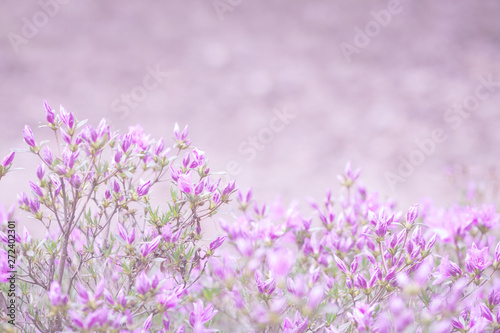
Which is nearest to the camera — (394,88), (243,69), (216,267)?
(216,267)

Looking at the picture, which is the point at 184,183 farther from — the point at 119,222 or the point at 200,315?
the point at 200,315

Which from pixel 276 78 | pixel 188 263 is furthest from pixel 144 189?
pixel 276 78

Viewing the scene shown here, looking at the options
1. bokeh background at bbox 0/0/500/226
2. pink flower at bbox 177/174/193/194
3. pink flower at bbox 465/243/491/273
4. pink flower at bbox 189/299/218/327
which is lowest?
pink flower at bbox 189/299/218/327

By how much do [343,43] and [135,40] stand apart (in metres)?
3.60

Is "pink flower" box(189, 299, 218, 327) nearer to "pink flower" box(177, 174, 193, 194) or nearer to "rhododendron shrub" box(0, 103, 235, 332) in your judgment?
"rhododendron shrub" box(0, 103, 235, 332)

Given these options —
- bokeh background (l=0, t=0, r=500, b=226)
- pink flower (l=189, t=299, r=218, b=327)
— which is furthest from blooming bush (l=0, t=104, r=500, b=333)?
bokeh background (l=0, t=0, r=500, b=226)

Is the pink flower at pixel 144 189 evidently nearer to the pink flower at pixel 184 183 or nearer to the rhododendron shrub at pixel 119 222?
the rhododendron shrub at pixel 119 222

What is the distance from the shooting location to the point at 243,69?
835cm

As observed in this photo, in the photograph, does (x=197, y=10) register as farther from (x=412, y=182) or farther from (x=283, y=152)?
(x=412, y=182)

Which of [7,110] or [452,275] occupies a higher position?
[7,110]

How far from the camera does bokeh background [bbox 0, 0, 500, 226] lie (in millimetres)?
6633

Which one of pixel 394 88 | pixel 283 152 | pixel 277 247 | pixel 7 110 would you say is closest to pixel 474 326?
pixel 277 247

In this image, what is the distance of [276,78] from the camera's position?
816 centimetres

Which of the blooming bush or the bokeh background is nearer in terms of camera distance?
the blooming bush
